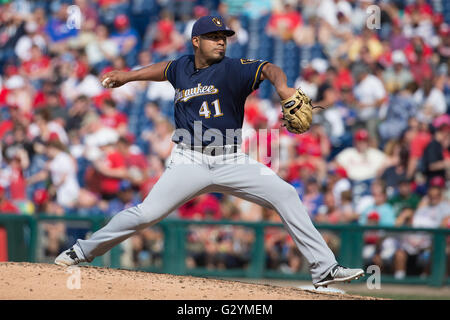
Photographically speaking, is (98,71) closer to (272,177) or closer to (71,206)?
(71,206)

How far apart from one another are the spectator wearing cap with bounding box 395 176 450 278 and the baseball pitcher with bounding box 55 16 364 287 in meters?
3.81

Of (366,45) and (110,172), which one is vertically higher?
(366,45)

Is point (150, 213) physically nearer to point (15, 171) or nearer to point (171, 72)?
point (171, 72)

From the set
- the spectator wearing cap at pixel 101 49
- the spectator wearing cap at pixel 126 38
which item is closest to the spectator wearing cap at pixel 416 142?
the spectator wearing cap at pixel 126 38

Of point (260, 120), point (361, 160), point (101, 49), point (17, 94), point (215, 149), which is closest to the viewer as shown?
point (215, 149)

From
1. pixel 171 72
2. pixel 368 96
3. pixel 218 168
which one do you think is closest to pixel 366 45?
pixel 368 96

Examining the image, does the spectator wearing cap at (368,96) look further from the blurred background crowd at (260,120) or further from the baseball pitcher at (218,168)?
the baseball pitcher at (218,168)

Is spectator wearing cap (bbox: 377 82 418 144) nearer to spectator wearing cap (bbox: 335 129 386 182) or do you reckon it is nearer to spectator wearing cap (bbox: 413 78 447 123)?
spectator wearing cap (bbox: 413 78 447 123)

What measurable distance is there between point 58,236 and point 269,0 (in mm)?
5623

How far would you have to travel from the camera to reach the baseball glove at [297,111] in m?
4.93

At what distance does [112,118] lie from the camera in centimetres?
1112

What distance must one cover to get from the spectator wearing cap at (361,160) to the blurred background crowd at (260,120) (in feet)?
0.05

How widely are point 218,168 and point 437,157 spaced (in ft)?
16.3

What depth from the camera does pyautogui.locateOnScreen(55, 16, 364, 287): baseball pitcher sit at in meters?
5.15
